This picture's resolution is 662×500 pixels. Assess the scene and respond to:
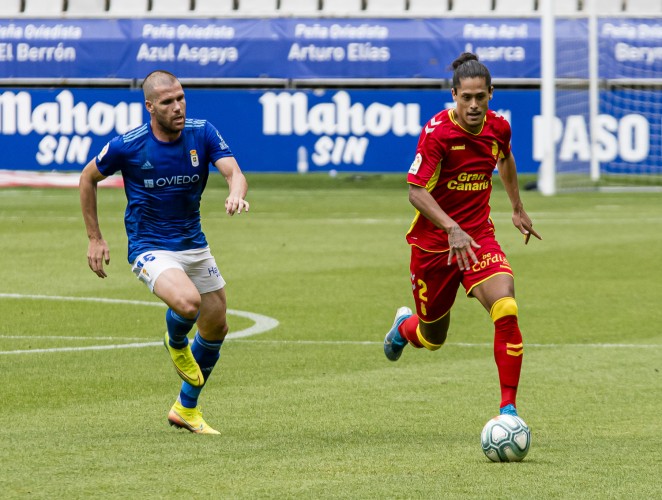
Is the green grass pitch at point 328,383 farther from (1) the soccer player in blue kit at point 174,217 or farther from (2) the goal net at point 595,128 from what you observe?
(2) the goal net at point 595,128

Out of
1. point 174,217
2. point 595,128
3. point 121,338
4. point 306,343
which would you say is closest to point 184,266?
point 174,217

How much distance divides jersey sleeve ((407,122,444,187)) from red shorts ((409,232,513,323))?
529 millimetres

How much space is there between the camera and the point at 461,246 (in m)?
7.99

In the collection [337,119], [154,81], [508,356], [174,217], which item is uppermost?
[154,81]

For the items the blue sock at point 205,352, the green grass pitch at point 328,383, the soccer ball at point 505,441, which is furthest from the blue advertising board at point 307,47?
the soccer ball at point 505,441

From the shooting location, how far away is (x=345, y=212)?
26578mm

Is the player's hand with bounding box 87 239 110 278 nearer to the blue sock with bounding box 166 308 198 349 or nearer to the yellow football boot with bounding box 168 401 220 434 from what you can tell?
the blue sock with bounding box 166 308 198 349

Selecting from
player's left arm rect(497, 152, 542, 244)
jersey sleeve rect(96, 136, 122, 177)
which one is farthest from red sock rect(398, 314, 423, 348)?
jersey sleeve rect(96, 136, 122, 177)

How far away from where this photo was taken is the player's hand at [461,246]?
7.99 meters

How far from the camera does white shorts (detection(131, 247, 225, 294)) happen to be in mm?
8453

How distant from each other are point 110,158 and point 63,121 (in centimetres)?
2709

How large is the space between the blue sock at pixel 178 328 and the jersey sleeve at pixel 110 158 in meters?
0.92

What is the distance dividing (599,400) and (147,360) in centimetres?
354

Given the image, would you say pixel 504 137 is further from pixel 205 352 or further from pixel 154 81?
pixel 205 352
